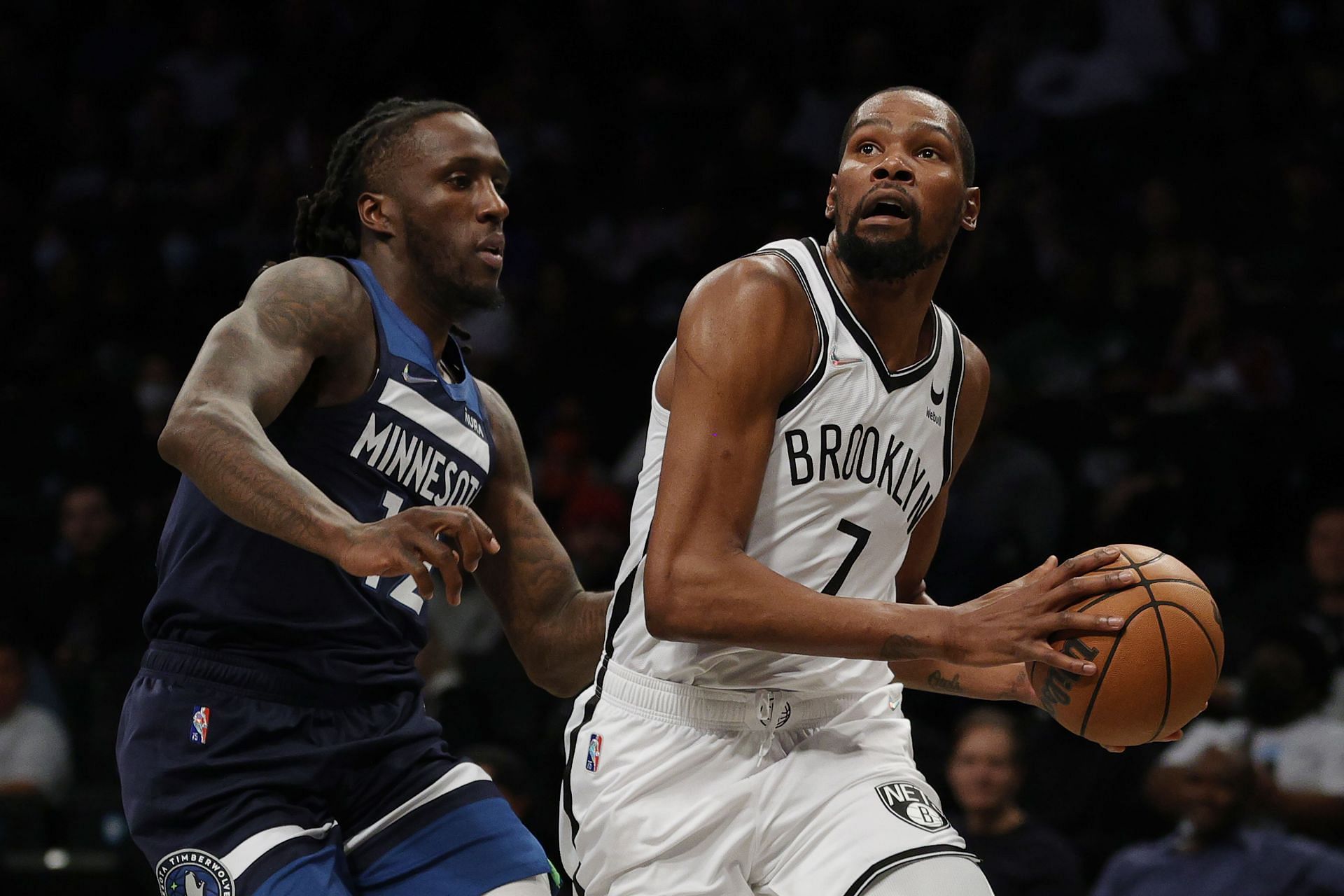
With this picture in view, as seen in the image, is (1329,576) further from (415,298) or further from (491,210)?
(415,298)

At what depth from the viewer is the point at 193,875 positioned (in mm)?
3281

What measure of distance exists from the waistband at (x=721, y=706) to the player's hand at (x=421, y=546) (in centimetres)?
61

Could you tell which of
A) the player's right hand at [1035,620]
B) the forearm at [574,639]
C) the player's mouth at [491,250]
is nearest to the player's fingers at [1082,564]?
the player's right hand at [1035,620]

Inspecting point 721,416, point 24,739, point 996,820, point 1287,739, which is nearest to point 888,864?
point 721,416

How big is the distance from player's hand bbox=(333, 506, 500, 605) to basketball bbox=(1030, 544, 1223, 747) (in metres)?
1.06

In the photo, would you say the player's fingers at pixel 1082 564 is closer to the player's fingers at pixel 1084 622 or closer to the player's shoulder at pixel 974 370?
the player's fingers at pixel 1084 622

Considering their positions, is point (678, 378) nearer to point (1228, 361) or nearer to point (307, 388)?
point (307, 388)

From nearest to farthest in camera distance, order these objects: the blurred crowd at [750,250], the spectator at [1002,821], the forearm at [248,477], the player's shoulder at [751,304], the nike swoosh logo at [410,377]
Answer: the forearm at [248,477], the player's shoulder at [751,304], the nike swoosh logo at [410,377], the spectator at [1002,821], the blurred crowd at [750,250]

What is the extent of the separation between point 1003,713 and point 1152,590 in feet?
11.1

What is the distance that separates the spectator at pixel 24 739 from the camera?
23.7 ft

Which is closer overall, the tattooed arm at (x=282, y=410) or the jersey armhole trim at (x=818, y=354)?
the tattooed arm at (x=282, y=410)

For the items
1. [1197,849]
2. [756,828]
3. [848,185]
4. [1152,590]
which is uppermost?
[848,185]

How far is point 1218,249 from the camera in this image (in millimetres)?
8539

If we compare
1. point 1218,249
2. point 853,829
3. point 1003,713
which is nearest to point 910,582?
point 853,829
